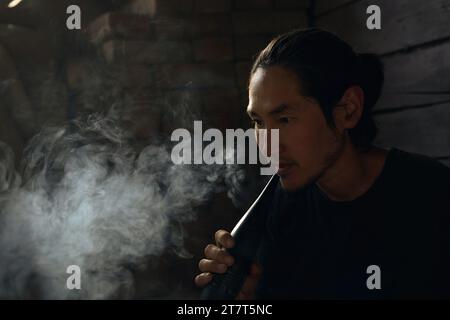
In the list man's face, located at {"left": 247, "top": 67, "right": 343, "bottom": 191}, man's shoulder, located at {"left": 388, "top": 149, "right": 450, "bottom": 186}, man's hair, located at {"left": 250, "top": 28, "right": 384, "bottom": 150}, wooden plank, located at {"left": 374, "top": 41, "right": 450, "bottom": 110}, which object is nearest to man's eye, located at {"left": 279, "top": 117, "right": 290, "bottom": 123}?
man's face, located at {"left": 247, "top": 67, "right": 343, "bottom": 191}

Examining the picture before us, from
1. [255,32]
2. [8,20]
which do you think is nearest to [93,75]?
[8,20]

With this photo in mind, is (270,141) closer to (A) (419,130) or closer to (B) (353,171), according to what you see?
(B) (353,171)

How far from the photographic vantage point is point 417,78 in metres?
2.71

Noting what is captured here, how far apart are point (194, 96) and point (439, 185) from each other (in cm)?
162

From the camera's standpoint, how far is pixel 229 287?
206cm

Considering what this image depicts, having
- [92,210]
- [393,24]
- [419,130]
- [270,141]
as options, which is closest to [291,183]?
[270,141]

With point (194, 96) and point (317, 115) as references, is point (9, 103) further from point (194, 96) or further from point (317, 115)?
point (317, 115)

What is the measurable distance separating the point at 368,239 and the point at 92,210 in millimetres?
1612

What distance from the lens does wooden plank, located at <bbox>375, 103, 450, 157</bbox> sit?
2582 mm

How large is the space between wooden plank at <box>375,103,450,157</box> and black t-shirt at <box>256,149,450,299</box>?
471mm

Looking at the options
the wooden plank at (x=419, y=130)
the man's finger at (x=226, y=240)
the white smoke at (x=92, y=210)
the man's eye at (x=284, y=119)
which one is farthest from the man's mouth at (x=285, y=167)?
the white smoke at (x=92, y=210)

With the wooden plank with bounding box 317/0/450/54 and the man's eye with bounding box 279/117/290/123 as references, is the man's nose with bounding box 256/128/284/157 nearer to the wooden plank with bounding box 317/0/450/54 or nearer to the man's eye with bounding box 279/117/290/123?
the man's eye with bounding box 279/117/290/123

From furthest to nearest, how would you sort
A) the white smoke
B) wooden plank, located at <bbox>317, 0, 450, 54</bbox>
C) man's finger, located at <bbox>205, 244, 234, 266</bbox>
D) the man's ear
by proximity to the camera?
the white smoke, wooden plank, located at <bbox>317, 0, 450, 54</bbox>, the man's ear, man's finger, located at <bbox>205, 244, 234, 266</bbox>

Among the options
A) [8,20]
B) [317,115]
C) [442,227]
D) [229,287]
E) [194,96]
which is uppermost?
[8,20]
